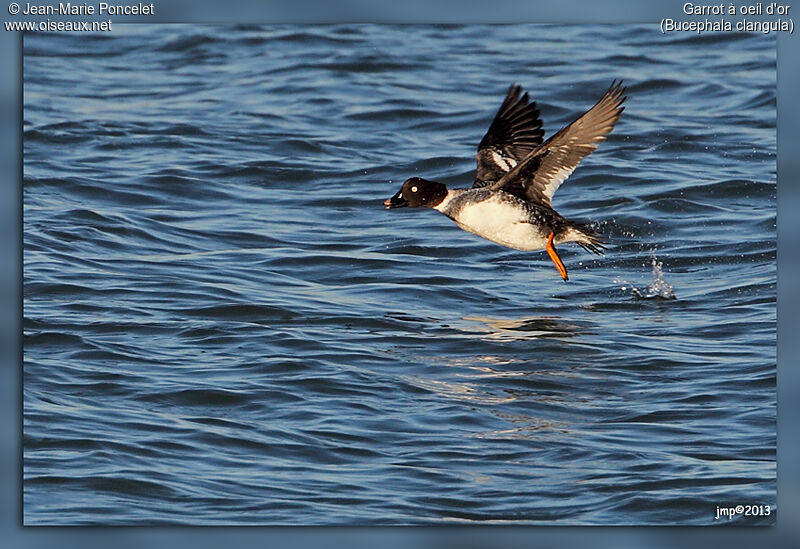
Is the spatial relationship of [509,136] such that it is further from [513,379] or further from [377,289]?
[513,379]

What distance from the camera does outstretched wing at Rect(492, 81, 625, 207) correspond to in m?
6.76

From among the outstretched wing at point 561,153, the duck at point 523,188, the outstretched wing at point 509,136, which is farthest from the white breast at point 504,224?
the outstretched wing at point 509,136

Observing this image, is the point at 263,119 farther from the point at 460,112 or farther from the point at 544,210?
the point at 544,210

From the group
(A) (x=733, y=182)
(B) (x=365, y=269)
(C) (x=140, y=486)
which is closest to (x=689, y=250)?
(A) (x=733, y=182)

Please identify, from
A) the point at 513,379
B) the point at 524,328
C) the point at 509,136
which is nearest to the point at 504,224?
the point at 524,328

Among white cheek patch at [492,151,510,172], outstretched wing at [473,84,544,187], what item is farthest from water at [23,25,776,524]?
white cheek patch at [492,151,510,172]

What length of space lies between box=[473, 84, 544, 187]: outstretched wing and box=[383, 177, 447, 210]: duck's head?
1.33 ft

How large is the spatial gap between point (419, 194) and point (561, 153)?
3.34 feet

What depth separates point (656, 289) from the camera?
23.9 feet

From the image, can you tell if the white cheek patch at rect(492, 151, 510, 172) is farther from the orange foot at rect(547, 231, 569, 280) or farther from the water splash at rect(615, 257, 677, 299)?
the water splash at rect(615, 257, 677, 299)

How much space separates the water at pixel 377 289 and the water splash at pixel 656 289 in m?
0.02

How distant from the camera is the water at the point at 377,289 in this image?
5.77 meters

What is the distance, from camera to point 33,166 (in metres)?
6.99

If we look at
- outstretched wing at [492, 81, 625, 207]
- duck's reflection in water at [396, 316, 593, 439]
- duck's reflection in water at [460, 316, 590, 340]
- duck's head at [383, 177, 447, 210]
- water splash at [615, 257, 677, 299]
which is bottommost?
duck's reflection in water at [396, 316, 593, 439]
